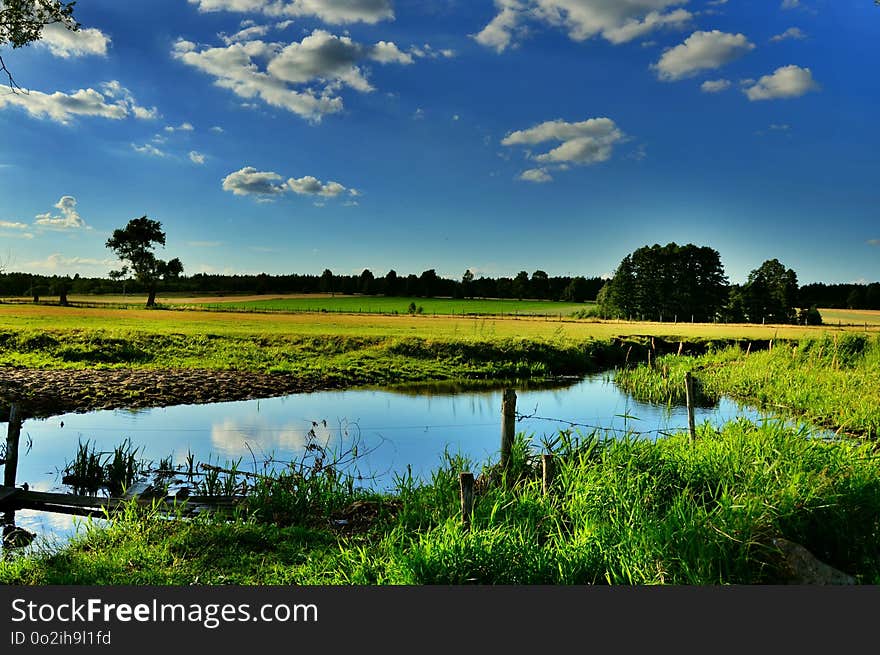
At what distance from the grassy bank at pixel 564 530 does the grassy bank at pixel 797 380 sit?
8.08 m

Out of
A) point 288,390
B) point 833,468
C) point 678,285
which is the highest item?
point 678,285

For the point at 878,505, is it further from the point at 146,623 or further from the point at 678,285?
the point at 678,285

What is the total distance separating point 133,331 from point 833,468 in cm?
3803

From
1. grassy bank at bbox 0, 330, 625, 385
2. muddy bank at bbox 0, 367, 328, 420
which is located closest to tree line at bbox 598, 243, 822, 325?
grassy bank at bbox 0, 330, 625, 385

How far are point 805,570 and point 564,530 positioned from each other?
2371 millimetres

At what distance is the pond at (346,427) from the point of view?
13.6m

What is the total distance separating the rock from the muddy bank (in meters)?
20.3

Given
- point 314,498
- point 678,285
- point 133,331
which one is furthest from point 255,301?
point 314,498

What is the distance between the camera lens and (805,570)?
19.3 feet

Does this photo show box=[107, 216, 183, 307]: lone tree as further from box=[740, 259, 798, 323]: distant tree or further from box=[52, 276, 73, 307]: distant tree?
A: box=[740, 259, 798, 323]: distant tree

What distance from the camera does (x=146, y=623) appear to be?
4.95m

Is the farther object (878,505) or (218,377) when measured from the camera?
(218,377)

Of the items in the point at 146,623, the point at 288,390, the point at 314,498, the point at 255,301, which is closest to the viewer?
the point at 146,623

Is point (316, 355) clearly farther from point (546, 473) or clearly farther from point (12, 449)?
point (546, 473)
